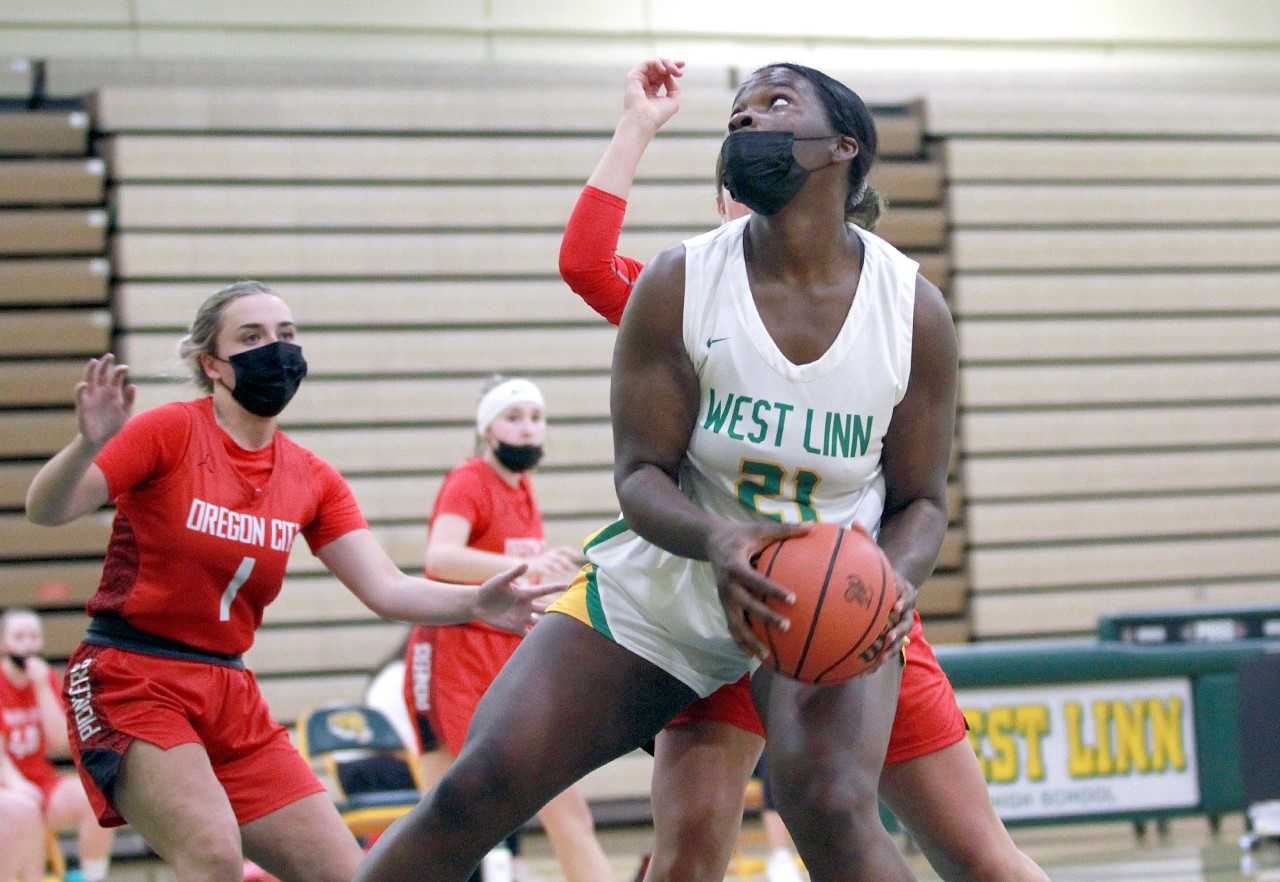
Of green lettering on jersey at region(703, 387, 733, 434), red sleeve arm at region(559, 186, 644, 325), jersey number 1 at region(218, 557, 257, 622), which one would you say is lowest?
jersey number 1 at region(218, 557, 257, 622)

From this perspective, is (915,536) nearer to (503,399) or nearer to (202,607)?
(202,607)

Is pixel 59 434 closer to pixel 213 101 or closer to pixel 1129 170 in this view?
pixel 213 101

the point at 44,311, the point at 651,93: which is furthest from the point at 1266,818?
the point at 44,311

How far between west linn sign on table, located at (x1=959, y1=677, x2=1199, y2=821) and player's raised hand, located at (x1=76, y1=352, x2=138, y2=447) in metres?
5.32

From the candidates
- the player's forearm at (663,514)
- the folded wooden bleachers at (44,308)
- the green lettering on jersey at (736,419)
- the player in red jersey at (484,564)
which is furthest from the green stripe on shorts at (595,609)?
the folded wooden bleachers at (44,308)

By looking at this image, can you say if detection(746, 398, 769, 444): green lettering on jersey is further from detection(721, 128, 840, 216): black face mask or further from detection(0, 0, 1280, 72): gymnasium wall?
detection(0, 0, 1280, 72): gymnasium wall

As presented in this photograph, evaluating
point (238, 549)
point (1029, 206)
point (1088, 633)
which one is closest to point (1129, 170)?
point (1029, 206)

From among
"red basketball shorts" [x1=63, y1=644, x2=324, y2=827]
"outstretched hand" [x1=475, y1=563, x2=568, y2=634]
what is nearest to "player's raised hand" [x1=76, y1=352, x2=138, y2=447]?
"red basketball shorts" [x1=63, y1=644, x2=324, y2=827]

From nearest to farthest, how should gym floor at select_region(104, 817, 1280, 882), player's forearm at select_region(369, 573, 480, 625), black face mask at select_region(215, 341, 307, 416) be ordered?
player's forearm at select_region(369, 573, 480, 625) → black face mask at select_region(215, 341, 307, 416) → gym floor at select_region(104, 817, 1280, 882)

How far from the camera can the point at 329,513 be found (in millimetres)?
4500

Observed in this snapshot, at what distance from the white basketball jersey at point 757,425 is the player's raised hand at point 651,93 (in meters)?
0.61

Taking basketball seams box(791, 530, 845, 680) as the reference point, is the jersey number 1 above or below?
below

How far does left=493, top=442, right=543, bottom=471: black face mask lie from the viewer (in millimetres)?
6559

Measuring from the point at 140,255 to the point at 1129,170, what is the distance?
256 inches
